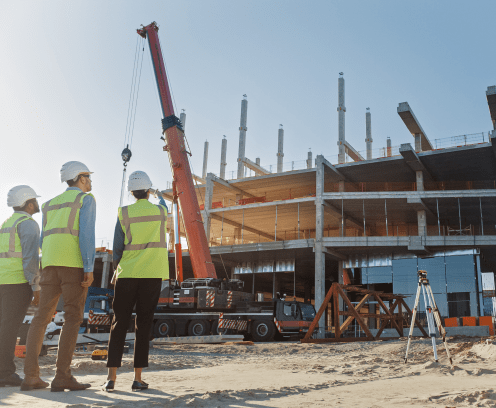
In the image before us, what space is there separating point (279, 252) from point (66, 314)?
2893 cm

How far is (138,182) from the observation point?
13.8 ft

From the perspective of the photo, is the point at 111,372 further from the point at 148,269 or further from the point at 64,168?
the point at 64,168

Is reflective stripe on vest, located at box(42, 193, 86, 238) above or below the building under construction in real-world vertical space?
below

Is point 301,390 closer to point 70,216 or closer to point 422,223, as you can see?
point 70,216

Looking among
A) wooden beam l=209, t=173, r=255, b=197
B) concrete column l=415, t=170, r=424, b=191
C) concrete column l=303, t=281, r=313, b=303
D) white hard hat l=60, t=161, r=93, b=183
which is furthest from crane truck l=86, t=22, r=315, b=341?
concrete column l=303, t=281, r=313, b=303

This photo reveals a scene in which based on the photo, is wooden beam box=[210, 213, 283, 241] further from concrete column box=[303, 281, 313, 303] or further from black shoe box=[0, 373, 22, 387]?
black shoe box=[0, 373, 22, 387]

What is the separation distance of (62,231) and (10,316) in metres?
1.05

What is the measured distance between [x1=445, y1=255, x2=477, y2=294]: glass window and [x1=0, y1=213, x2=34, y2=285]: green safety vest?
28.4 m

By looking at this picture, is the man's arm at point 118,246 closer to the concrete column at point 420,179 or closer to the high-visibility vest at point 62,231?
the high-visibility vest at point 62,231

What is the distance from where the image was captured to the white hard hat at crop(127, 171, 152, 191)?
418 centimetres

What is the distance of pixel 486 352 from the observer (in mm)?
6242

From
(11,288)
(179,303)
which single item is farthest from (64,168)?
(179,303)

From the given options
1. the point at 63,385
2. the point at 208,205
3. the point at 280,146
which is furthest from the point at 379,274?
the point at 63,385

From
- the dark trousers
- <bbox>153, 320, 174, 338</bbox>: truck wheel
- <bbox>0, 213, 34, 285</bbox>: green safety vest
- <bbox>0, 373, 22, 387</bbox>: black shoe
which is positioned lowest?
<bbox>153, 320, 174, 338</bbox>: truck wheel
